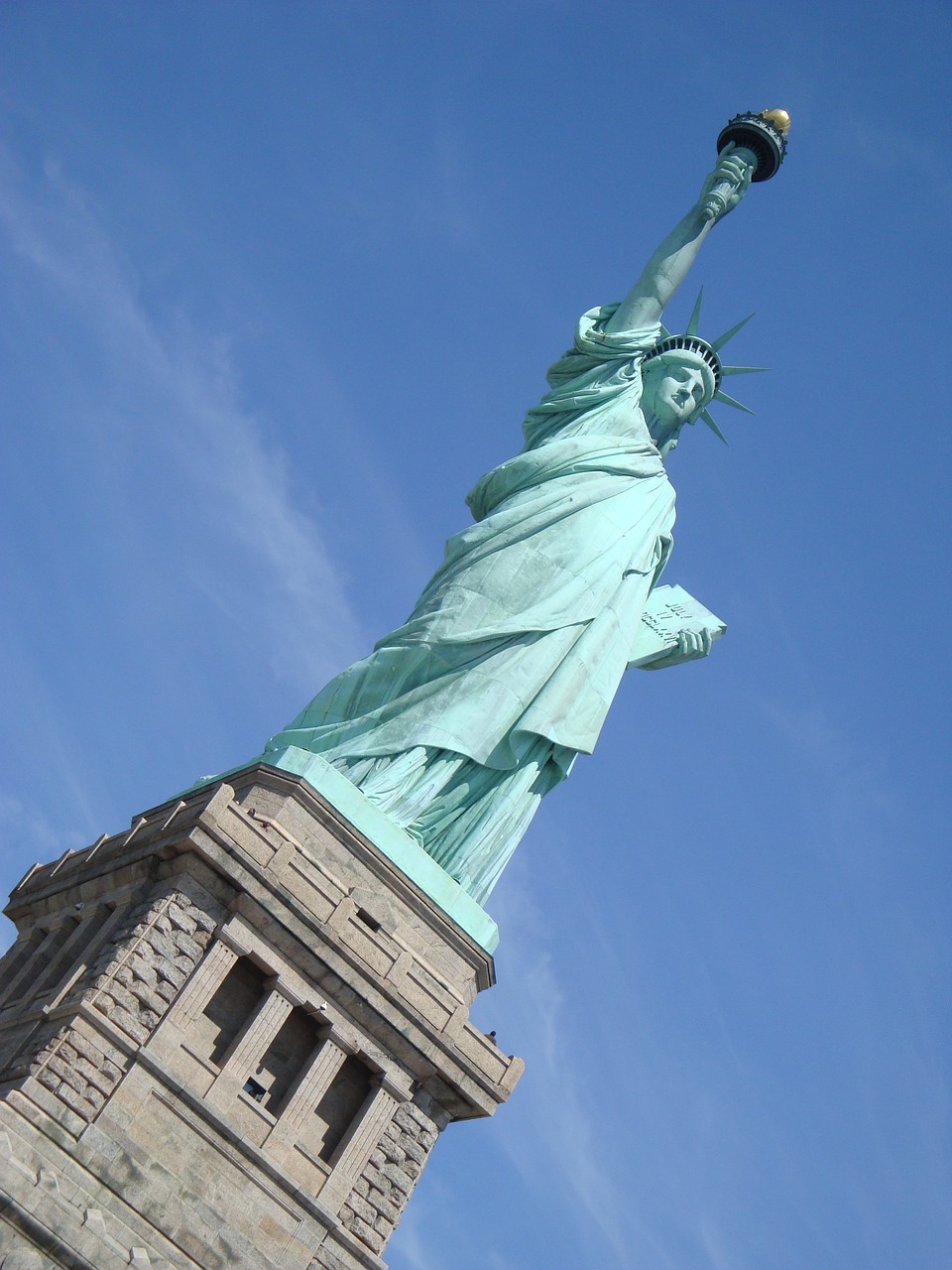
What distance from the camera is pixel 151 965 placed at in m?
15.9

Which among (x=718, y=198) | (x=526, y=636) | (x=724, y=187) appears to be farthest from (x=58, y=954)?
(x=724, y=187)

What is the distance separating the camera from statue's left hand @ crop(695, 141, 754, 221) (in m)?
25.8

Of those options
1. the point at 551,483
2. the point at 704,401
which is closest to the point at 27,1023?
the point at 551,483

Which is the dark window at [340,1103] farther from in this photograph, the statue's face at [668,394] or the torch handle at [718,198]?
Result: the torch handle at [718,198]

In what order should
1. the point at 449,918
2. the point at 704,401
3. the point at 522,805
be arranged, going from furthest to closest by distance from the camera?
the point at 704,401 < the point at 522,805 < the point at 449,918

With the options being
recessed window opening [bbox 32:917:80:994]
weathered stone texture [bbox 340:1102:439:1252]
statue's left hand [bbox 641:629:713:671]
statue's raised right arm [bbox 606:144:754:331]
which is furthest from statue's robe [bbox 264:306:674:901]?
recessed window opening [bbox 32:917:80:994]

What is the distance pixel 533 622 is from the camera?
805 inches

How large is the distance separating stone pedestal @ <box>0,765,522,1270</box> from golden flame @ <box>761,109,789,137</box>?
14.5 meters

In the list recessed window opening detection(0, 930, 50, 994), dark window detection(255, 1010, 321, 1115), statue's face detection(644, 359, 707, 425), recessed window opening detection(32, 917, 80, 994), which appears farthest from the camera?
statue's face detection(644, 359, 707, 425)

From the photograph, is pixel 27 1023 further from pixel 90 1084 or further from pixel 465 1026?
pixel 465 1026

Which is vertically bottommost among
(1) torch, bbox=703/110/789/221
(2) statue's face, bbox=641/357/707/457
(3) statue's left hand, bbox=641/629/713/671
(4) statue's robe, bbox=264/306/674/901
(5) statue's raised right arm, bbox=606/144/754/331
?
(4) statue's robe, bbox=264/306/674/901

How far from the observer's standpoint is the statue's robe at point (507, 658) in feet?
62.8

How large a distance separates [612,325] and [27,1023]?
13557 mm

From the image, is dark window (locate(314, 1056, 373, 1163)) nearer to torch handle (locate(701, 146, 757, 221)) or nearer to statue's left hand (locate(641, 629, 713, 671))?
statue's left hand (locate(641, 629, 713, 671))
